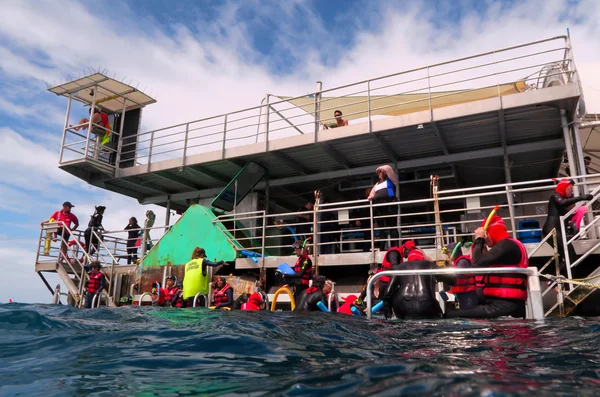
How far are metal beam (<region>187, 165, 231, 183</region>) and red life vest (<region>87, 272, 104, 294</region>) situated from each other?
4061mm

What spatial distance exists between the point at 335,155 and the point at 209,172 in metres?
4.34

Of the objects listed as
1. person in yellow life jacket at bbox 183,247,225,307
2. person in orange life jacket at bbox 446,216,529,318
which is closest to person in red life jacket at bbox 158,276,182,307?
person in yellow life jacket at bbox 183,247,225,307

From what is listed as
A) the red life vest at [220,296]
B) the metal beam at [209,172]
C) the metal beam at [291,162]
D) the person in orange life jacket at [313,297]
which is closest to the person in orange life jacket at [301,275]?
the person in orange life jacket at [313,297]

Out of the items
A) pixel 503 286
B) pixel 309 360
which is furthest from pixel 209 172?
pixel 309 360

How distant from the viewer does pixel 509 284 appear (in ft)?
16.0

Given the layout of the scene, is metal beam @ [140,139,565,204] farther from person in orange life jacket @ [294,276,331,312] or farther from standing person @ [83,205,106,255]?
person in orange life jacket @ [294,276,331,312]

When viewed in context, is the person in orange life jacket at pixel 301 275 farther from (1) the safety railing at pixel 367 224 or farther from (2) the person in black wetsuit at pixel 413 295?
(2) the person in black wetsuit at pixel 413 295

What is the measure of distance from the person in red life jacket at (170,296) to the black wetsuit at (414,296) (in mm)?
5979

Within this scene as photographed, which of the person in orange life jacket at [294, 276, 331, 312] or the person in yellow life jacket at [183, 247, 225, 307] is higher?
the person in yellow life jacket at [183, 247, 225, 307]

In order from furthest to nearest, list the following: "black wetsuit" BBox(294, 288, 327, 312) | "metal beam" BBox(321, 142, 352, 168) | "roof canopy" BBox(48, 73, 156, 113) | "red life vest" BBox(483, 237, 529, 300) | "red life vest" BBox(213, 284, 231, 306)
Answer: "roof canopy" BBox(48, 73, 156, 113), "metal beam" BBox(321, 142, 352, 168), "red life vest" BBox(213, 284, 231, 306), "black wetsuit" BBox(294, 288, 327, 312), "red life vest" BBox(483, 237, 529, 300)

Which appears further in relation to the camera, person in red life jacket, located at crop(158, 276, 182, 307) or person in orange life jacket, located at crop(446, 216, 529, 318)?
person in red life jacket, located at crop(158, 276, 182, 307)

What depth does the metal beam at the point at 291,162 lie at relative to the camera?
1197cm

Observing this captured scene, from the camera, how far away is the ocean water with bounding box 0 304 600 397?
2.04 m

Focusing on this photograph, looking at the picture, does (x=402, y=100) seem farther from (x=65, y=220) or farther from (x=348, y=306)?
(x=65, y=220)
